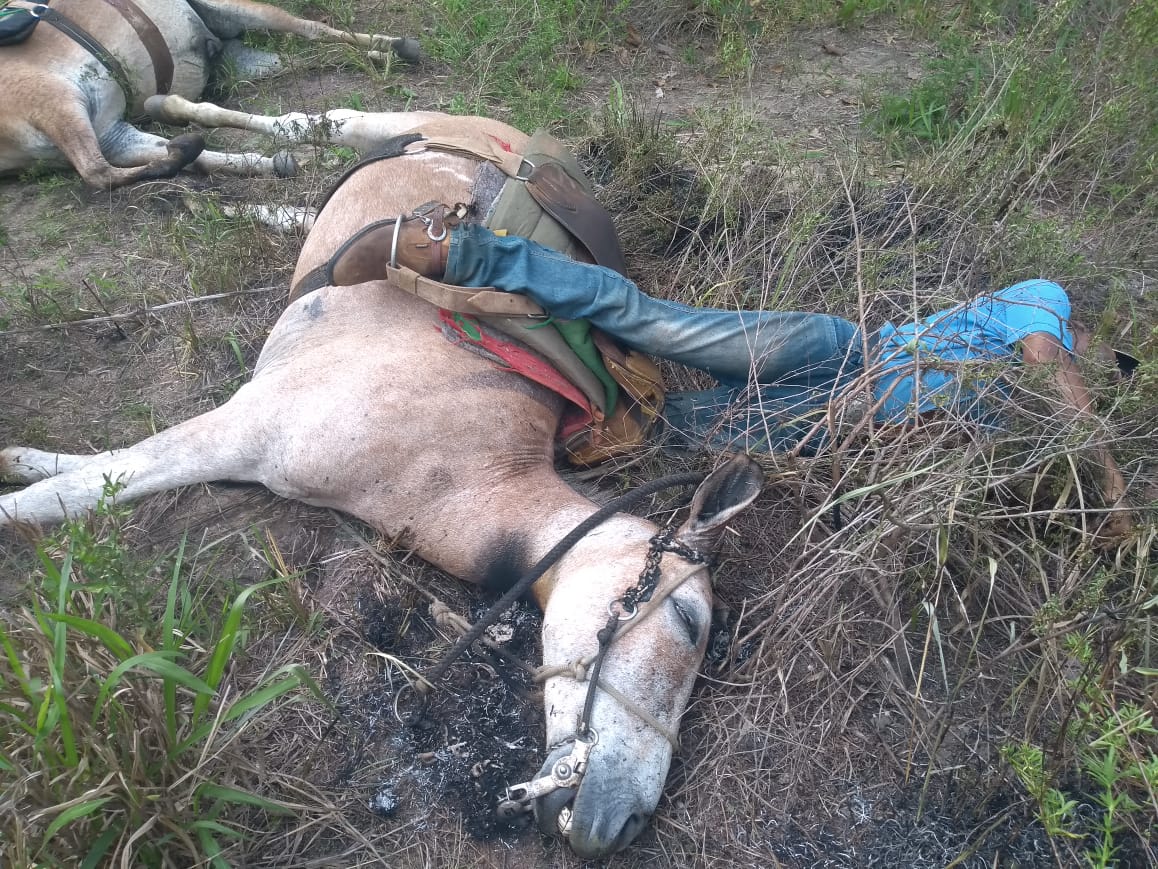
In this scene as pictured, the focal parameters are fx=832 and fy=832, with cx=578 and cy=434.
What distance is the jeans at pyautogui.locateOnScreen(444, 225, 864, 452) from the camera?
274 centimetres

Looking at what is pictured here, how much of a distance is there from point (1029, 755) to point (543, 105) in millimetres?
3990

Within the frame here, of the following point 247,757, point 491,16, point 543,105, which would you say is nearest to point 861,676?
point 247,757

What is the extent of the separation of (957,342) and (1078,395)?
1.20ft

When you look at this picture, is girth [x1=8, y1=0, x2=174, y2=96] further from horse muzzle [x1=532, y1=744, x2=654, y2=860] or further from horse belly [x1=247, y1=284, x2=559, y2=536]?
horse muzzle [x1=532, y1=744, x2=654, y2=860]

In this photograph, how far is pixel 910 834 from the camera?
200 cm

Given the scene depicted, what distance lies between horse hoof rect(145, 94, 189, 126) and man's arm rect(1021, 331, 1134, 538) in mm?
4477

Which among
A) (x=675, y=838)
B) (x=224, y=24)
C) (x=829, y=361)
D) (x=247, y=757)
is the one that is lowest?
(x=675, y=838)

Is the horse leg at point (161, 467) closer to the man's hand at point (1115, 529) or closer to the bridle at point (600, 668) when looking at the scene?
the bridle at point (600, 668)

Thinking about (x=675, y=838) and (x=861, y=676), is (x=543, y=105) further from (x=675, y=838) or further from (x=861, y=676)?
(x=675, y=838)

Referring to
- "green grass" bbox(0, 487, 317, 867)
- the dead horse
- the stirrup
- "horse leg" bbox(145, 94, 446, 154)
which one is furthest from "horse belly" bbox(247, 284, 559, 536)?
"horse leg" bbox(145, 94, 446, 154)

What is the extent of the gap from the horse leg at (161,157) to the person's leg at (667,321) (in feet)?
6.87

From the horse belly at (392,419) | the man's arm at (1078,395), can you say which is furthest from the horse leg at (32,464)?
the man's arm at (1078,395)

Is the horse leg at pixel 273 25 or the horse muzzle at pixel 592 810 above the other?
the horse leg at pixel 273 25

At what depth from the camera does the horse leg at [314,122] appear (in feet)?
13.6
